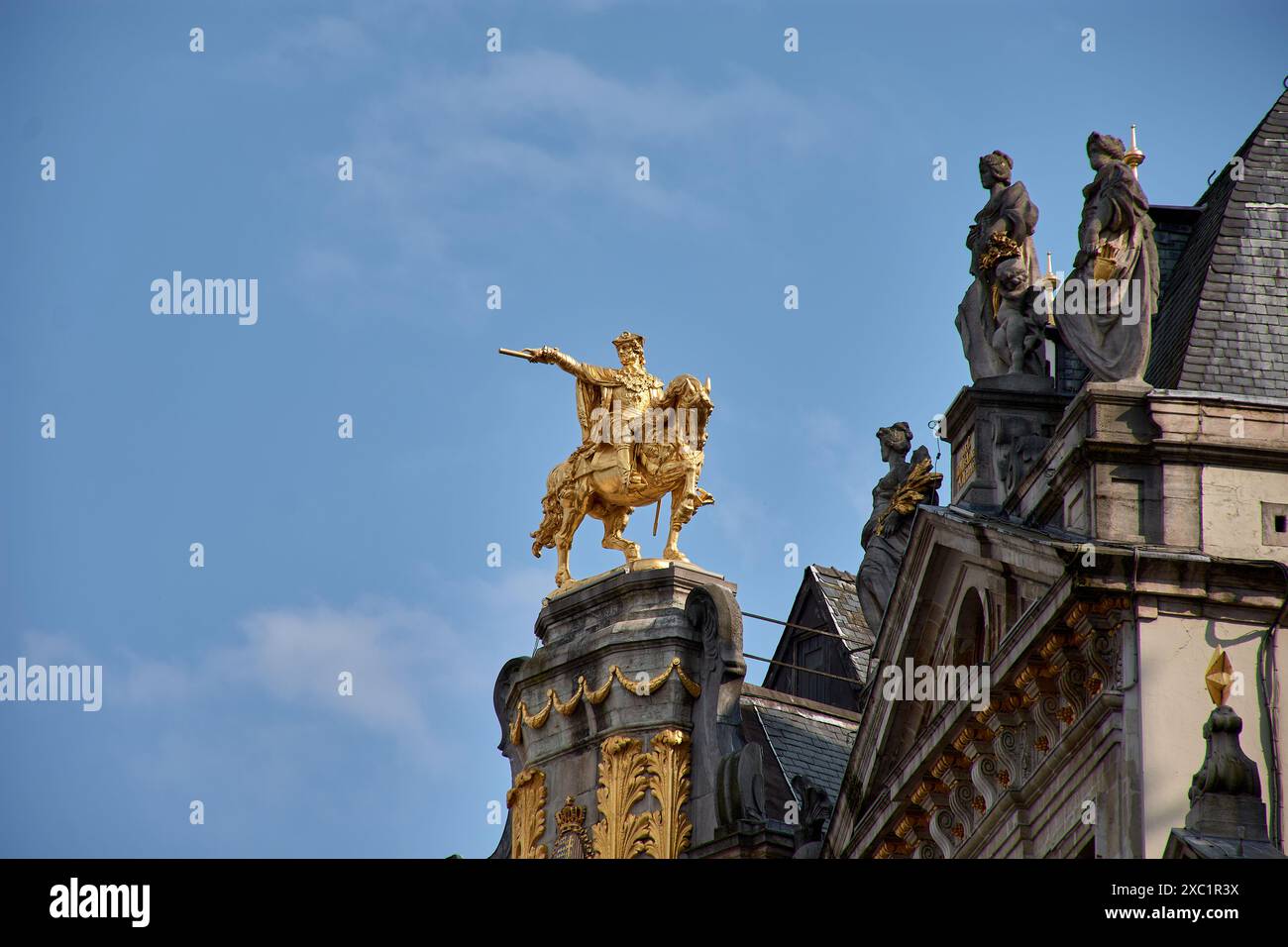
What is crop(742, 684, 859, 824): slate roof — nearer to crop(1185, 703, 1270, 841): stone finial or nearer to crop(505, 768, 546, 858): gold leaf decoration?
crop(505, 768, 546, 858): gold leaf decoration

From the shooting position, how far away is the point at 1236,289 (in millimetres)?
42469

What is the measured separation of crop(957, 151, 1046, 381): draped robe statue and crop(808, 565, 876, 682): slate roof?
10.3 m

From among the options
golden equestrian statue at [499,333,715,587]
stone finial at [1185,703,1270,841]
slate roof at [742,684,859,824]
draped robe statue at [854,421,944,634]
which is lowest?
A: stone finial at [1185,703,1270,841]

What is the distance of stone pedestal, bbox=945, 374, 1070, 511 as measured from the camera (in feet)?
141

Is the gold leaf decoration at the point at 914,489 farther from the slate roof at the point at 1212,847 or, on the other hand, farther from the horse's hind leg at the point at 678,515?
the slate roof at the point at 1212,847

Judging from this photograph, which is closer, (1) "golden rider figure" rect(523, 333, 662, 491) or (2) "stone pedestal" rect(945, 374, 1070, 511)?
(2) "stone pedestal" rect(945, 374, 1070, 511)

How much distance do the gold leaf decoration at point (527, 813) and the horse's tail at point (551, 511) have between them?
3.91 m

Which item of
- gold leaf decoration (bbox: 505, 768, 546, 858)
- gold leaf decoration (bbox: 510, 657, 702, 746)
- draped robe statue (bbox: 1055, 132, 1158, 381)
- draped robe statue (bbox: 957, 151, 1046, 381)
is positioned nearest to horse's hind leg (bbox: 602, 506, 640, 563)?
gold leaf decoration (bbox: 510, 657, 702, 746)

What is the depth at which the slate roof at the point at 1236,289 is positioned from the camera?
41031mm
